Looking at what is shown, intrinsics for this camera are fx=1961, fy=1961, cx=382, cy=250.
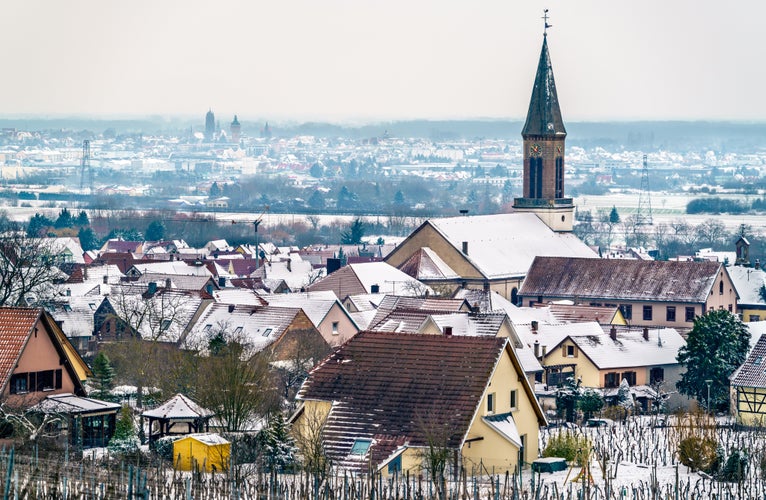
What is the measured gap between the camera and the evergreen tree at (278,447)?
3916 centimetres

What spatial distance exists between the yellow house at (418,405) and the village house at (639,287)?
1563 inches

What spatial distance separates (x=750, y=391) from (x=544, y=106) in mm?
51707

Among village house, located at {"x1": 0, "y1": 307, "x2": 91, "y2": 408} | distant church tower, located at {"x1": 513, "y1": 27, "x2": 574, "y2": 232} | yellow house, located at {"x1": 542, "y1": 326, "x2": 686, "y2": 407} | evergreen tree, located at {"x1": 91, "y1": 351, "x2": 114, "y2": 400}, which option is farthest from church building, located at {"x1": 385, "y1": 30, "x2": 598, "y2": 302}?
village house, located at {"x1": 0, "y1": 307, "x2": 91, "y2": 408}

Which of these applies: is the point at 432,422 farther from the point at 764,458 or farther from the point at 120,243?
the point at 120,243

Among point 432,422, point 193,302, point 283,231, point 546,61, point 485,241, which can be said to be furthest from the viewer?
point 283,231

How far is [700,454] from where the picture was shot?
40750 millimetres

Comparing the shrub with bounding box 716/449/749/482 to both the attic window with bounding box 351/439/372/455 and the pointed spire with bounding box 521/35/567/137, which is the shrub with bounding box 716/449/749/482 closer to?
the attic window with bounding box 351/439/372/455

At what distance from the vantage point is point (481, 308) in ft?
231

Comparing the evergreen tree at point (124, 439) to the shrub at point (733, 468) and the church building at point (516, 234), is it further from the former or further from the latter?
the church building at point (516, 234)

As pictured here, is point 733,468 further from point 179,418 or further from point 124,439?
point 124,439

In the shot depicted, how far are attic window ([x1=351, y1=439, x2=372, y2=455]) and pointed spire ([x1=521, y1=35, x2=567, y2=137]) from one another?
66.2 meters

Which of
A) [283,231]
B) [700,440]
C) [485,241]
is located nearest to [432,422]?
[700,440]

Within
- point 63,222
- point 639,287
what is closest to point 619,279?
point 639,287

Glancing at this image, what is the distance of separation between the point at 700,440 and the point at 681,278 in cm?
4208
